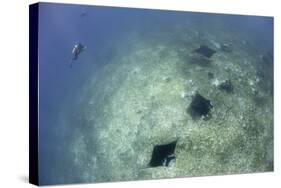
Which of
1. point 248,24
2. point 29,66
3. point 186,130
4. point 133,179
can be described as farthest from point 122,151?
point 248,24

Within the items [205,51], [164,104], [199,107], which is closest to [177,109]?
[164,104]

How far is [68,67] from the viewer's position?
11500mm

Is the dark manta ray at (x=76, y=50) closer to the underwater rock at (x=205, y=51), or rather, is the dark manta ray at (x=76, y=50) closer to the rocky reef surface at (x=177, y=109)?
the rocky reef surface at (x=177, y=109)

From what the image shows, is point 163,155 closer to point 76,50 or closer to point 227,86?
point 227,86

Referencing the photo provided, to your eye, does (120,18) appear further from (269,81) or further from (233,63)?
(269,81)

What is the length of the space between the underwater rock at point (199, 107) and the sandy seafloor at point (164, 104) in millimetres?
73

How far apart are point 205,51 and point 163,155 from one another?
2.60 m

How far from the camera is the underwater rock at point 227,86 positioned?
13114mm

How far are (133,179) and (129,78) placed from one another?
2.07m

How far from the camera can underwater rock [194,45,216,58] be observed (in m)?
13.1

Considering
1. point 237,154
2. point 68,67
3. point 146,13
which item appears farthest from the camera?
point 237,154

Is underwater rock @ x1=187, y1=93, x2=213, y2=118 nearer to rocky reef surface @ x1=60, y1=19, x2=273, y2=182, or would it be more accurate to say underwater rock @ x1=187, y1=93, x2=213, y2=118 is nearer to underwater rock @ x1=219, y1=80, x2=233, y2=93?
rocky reef surface @ x1=60, y1=19, x2=273, y2=182

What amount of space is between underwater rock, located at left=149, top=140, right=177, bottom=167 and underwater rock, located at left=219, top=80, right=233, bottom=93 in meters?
1.75

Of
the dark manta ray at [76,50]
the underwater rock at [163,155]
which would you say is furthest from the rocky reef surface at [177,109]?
the dark manta ray at [76,50]
